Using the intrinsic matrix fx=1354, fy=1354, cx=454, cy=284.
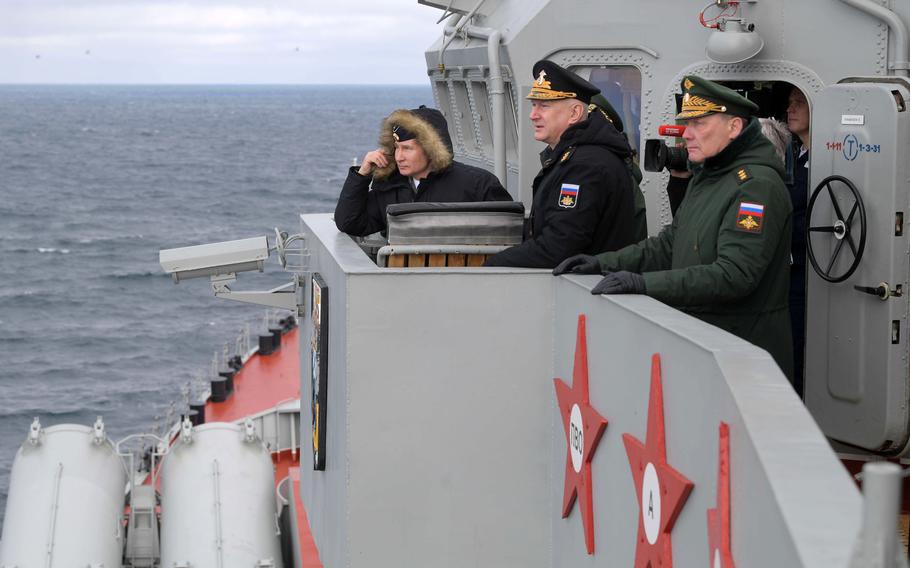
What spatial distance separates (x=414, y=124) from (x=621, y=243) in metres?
1.30

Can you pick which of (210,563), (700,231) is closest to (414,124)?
(700,231)

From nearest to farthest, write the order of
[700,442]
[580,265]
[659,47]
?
1. [700,442]
2. [580,265]
3. [659,47]

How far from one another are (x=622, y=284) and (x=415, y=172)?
212 cm

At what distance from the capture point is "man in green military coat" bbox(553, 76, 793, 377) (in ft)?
15.8

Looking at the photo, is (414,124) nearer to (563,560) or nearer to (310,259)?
(310,259)

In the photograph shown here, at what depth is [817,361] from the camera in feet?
21.8

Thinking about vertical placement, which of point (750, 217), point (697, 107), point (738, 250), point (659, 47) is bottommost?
point (738, 250)

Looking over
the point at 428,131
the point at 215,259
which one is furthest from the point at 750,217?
the point at 215,259

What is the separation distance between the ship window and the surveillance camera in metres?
2.36

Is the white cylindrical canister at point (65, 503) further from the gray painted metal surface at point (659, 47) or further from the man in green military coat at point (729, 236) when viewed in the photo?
the man in green military coat at point (729, 236)

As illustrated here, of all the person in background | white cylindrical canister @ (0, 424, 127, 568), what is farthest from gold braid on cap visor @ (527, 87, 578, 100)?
white cylindrical canister @ (0, 424, 127, 568)

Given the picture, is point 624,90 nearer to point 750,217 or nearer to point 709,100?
point 709,100

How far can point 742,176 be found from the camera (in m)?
4.98

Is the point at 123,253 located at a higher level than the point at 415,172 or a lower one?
lower
